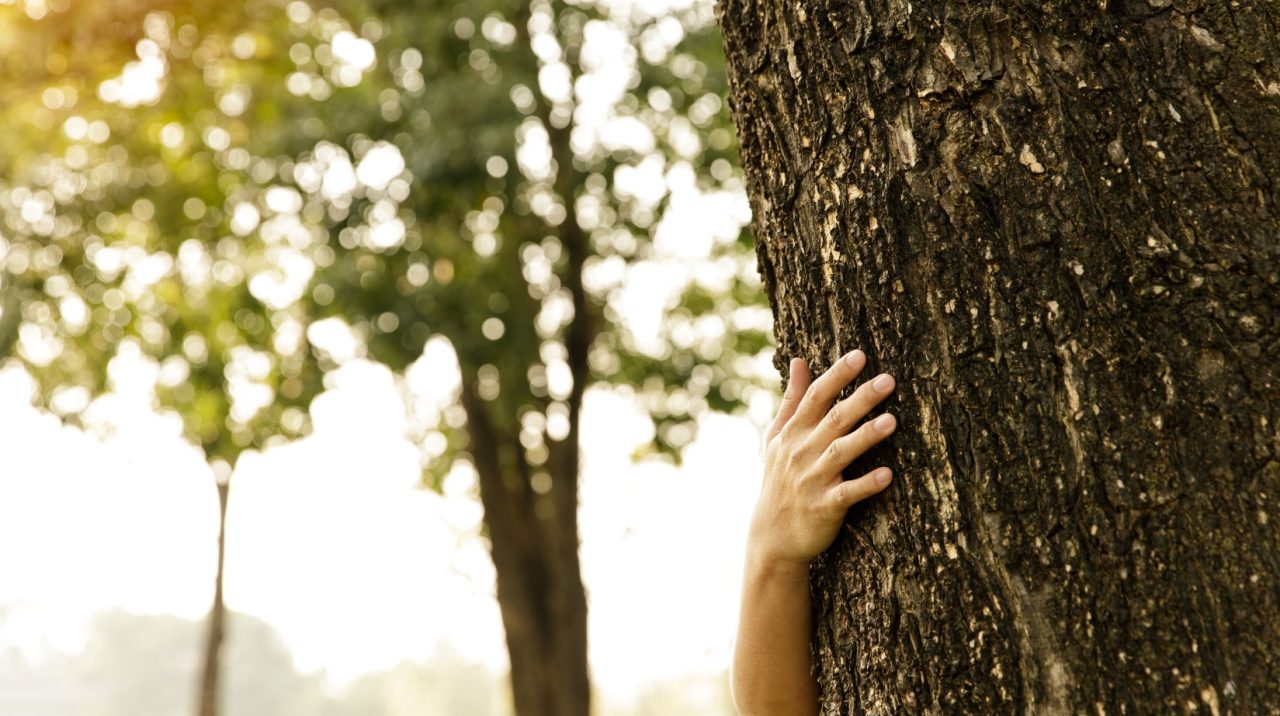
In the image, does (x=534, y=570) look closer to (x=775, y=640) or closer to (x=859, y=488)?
(x=775, y=640)

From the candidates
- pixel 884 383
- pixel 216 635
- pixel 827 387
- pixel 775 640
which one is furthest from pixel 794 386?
pixel 216 635

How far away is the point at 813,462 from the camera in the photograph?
182cm

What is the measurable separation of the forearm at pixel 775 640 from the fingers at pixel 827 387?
10.3 inches

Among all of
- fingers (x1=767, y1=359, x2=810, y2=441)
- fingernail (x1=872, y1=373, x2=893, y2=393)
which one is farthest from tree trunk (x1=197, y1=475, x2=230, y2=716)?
fingernail (x1=872, y1=373, x2=893, y2=393)

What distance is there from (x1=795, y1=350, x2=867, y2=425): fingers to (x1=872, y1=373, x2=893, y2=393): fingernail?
0.06 m

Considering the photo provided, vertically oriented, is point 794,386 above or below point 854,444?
above

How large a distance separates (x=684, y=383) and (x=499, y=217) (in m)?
2.81

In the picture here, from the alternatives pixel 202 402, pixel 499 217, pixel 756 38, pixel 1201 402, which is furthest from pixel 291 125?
pixel 1201 402

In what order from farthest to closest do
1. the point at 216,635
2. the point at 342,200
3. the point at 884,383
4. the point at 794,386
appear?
the point at 216,635
the point at 342,200
the point at 794,386
the point at 884,383

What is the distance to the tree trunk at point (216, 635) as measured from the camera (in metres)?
14.1

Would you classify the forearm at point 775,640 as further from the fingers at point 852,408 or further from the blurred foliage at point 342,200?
the blurred foliage at point 342,200

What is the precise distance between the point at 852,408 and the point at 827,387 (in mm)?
80

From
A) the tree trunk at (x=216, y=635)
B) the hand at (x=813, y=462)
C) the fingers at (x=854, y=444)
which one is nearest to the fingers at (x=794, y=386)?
the hand at (x=813, y=462)

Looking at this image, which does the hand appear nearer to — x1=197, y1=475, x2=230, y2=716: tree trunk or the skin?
the skin
